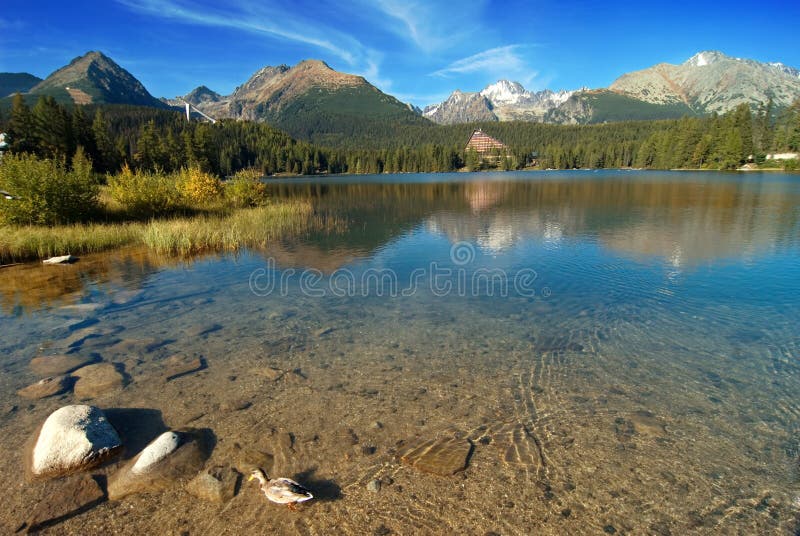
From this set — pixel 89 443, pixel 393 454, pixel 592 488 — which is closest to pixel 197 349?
pixel 89 443

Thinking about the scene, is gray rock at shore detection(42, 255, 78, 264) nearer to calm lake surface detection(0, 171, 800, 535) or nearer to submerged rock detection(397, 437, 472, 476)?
calm lake surface detection(0, 171, 800, 535)

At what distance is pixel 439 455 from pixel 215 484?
384cm

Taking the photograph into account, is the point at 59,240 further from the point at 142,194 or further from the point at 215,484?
the point at 215,484

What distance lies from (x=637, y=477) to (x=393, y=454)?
4186 mm

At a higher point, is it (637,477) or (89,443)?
(89,443)

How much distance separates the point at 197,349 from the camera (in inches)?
472

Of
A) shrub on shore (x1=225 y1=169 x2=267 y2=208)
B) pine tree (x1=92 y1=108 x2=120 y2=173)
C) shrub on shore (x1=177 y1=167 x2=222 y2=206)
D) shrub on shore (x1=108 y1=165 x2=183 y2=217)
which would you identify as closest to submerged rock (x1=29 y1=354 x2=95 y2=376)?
shrub on shore (x1=108 y1=165 x2=183 y2=217)

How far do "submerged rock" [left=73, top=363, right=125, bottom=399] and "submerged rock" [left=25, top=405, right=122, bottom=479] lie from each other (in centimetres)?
192

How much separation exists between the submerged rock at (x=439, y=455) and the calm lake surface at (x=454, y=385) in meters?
0.18

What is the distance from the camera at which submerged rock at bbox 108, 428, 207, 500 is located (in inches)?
258

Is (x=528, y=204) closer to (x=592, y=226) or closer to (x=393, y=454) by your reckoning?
(x=592, y=226)

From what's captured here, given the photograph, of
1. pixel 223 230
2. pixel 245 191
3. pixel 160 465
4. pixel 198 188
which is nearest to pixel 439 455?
pixel 160 465

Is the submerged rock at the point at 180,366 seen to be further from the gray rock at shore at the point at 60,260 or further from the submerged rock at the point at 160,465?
the gray rock at shore at the point at 60,260

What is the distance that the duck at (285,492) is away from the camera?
6.21 meters
